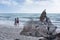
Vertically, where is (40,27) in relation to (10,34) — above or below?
above

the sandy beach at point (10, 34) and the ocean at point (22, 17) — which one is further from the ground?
the ocean at point (22, 17)

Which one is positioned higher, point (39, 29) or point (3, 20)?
point (3, 20)

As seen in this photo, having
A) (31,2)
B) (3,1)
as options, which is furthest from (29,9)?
(3,1)

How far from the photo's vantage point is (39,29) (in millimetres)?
1529

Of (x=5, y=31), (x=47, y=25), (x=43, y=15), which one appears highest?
(x=43, y=15)

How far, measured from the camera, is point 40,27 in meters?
1.53

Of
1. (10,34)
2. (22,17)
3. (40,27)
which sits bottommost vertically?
(10,34)

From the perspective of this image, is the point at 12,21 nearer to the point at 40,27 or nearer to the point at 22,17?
the point at 22,17

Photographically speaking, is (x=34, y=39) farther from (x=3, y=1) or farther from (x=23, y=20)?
(x=3, y=1)

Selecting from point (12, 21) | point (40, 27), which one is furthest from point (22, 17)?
point (40, 27)

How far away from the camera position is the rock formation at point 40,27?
1513 millimetres

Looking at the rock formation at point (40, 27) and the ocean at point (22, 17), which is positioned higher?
the ocean at point (22, 17)

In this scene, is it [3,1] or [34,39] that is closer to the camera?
[34,39]

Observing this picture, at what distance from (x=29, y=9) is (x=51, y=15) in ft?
1.20
